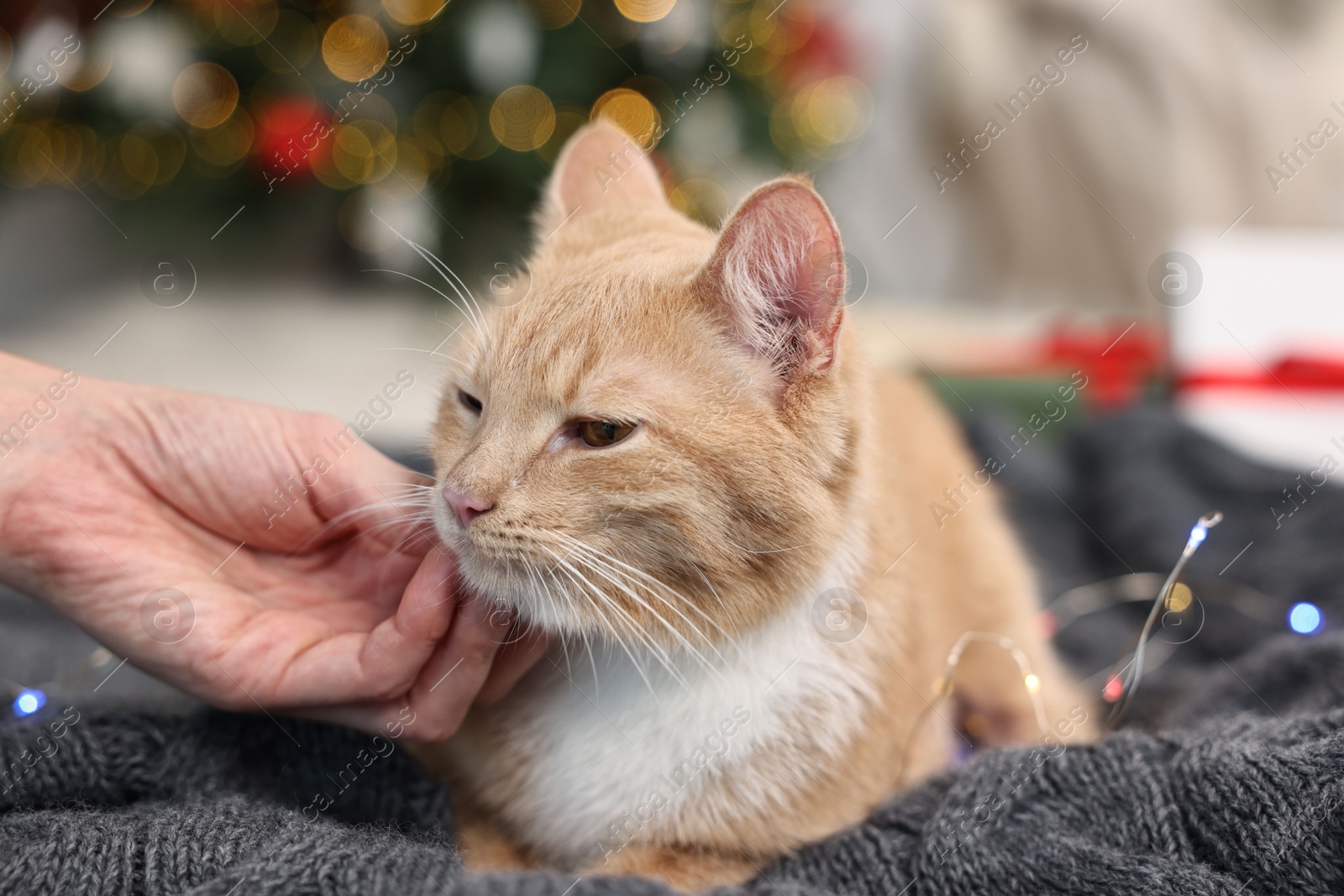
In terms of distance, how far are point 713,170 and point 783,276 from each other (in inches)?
103

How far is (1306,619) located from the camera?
1626 mm

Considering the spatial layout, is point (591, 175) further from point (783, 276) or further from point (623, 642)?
point (623, 642)

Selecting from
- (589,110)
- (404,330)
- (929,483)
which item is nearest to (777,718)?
(929,483)

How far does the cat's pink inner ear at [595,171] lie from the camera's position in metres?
1.45

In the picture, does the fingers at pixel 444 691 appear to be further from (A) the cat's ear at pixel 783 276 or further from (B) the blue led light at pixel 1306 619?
(B) the blue led light at pixel 1306 619

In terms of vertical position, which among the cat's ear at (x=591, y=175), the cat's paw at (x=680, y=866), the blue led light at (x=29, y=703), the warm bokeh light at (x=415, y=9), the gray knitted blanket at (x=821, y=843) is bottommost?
the cat's paw at (x=680, y=866)

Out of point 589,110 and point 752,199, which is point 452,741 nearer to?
point 752,199

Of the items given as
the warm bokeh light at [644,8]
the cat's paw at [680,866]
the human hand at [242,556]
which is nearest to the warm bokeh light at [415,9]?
the warm bokeh light at [644,8]

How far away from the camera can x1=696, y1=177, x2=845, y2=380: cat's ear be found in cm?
99

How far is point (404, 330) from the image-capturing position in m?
4.31

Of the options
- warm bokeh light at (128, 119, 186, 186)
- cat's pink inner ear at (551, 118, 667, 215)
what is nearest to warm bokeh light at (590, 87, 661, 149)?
warm bokeh light at (128, 119, 186, 186)

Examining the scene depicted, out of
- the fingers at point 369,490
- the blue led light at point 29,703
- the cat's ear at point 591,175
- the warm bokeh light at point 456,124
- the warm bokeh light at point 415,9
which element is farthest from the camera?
the warm bokeh light at point 456,124

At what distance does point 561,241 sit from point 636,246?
0.45 feet

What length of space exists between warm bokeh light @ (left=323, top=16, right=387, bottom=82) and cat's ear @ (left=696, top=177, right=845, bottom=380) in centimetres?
256
